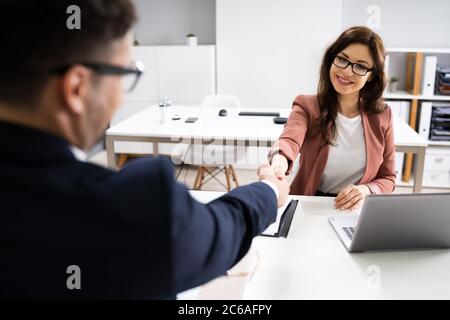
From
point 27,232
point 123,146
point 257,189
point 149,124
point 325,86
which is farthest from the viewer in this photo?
point 123,146

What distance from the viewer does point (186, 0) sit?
4.71 meters

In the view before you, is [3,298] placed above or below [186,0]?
below

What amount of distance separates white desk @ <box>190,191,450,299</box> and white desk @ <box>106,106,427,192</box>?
57.6 inches

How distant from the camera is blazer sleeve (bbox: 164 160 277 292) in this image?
0.64 meters

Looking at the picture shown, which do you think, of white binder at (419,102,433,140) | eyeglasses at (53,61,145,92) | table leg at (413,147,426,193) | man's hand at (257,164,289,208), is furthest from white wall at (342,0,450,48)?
eyeglasses at (53,61,145,92)

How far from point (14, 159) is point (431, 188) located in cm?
430

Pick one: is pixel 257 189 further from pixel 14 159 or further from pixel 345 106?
pixel 345 106

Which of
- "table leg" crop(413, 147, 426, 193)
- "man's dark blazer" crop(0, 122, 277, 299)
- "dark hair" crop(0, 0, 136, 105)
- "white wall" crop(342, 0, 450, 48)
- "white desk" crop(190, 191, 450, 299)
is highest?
"white wall" crop(342, 0, 450, 48)

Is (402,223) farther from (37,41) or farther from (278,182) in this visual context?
(37,41)

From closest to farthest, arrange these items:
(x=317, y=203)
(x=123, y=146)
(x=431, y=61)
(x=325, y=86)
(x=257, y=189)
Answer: (x=257, y=189) → (x=317, y=203) → (x=325, y=86) → (x=431, y=61) → (x=123, y=146)

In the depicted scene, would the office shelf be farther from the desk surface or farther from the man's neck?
the man's neck

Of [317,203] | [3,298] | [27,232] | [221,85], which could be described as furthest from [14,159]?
[221,85]

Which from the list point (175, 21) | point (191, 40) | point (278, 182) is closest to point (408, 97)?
point (191, 40)

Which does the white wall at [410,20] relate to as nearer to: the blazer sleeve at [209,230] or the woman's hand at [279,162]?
the woman's hand at [279,162]
